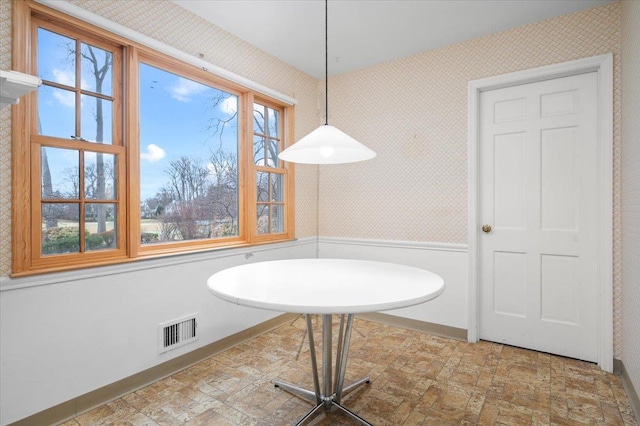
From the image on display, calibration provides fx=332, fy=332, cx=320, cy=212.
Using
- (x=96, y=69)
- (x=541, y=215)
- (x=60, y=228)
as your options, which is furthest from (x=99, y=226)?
(x=541, y=215)

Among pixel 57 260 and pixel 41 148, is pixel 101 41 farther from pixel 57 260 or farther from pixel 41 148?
pixel 57 260

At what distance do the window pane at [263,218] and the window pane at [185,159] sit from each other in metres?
0.27

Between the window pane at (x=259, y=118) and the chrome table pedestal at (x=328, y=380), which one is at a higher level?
the window pane at (x=259, y=118)

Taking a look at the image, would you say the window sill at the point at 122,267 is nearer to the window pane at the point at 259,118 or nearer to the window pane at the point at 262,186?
the window pane at the point at 262,186

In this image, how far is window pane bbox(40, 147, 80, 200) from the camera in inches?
74.0

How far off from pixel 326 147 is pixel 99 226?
1542mm

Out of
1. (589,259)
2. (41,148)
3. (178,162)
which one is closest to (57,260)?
(41,148)

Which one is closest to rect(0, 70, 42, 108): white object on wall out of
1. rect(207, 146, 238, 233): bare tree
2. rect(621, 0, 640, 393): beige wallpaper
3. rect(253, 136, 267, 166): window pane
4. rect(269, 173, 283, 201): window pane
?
rect(207, 146, 238, 233): bare tree

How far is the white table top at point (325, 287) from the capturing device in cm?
132

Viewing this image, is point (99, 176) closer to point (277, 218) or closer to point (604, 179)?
point (277, 218)

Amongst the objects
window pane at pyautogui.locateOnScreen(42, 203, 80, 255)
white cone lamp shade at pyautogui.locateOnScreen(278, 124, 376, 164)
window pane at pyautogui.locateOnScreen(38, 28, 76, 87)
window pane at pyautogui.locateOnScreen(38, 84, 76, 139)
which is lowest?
window pane at pyautogui.locateOnScreen(42, 203, 80, 255)

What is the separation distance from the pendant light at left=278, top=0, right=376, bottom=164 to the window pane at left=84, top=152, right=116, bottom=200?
114cm

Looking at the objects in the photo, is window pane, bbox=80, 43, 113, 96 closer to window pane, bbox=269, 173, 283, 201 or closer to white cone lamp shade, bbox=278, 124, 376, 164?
white cone lamp shade, bbox=278, 124, 376, 164

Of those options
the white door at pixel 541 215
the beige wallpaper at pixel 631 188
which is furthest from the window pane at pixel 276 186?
the beige wallpaper at pixel 631 188
